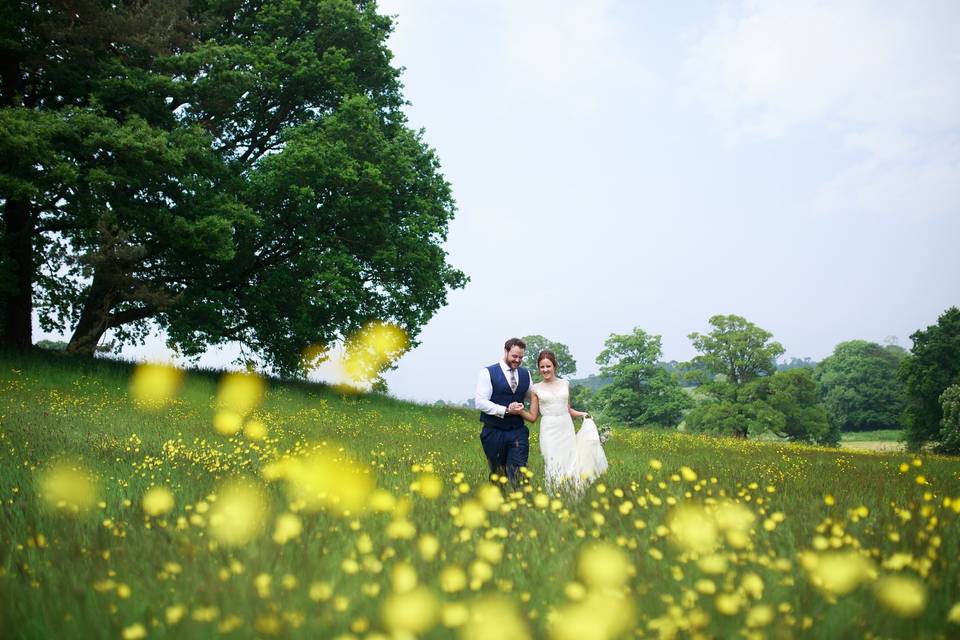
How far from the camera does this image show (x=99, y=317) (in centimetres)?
1947

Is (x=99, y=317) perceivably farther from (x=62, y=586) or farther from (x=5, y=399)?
(x=62, y=586)

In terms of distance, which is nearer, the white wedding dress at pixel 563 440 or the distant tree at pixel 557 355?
the white wedding dress at pixel 563 440

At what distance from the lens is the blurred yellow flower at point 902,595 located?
288cm

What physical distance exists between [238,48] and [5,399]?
37.5 ft

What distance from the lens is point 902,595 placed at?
2.95 meters

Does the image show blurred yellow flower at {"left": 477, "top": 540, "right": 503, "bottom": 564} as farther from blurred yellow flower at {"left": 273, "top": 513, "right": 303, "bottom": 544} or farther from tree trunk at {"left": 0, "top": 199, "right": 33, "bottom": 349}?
tree trunk at {"left": 0, "top": 199, "right": 33, "bottom": 349}

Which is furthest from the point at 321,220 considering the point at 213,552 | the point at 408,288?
the point at 213,552

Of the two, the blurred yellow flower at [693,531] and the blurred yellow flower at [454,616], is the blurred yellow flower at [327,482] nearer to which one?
the blurred yellow flower at [454,616]

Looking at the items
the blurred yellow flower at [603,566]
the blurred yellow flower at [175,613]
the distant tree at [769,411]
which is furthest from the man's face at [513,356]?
the distant tree at [769,411]

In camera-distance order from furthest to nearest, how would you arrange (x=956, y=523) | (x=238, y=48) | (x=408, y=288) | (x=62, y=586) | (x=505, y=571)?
(x=408, y=288) → (x=238, y=48) → (x=956, y=523) → (x=505, y=571) → (x=62, y=586)

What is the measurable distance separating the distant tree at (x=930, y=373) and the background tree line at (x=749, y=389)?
0.22 ft

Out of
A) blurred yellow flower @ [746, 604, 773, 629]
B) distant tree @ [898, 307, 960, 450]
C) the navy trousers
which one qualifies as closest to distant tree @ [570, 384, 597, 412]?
distant tree @ [898, 307, 960, 450]

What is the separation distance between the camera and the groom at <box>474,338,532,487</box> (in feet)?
24.8

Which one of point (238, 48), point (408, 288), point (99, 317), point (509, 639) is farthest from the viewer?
point (408, 288)
